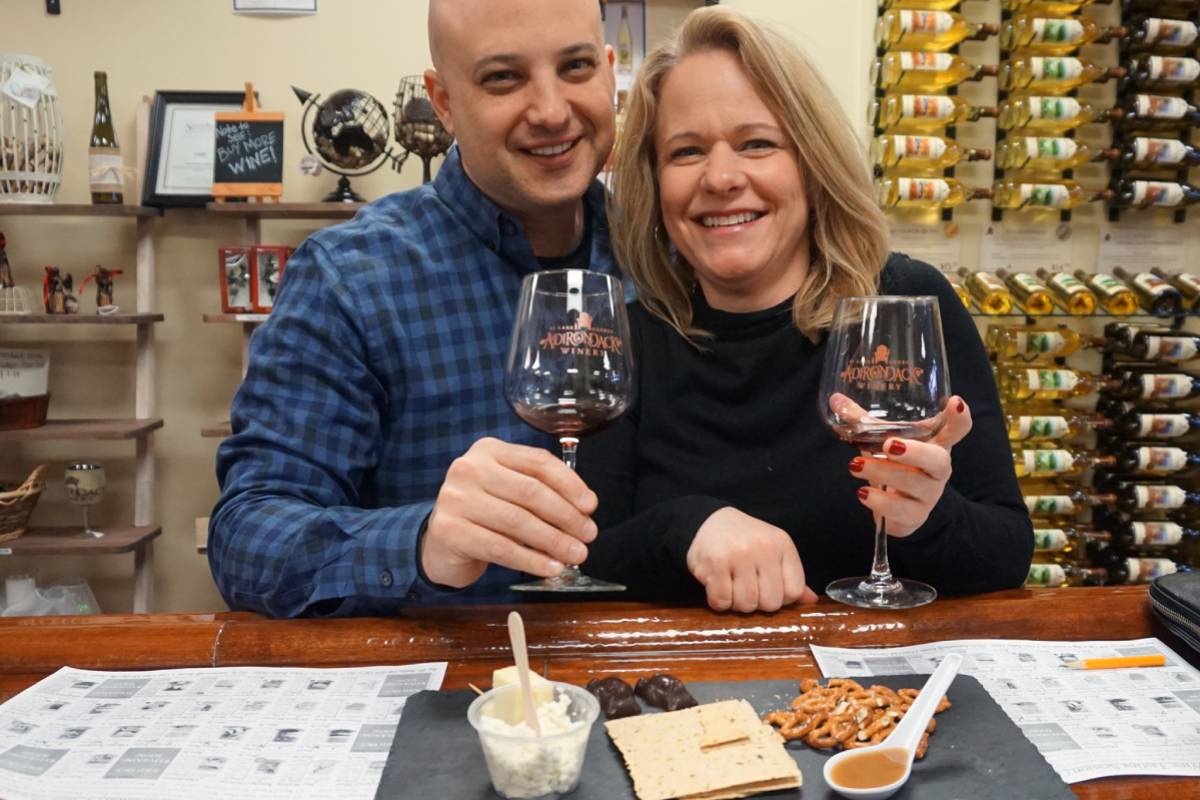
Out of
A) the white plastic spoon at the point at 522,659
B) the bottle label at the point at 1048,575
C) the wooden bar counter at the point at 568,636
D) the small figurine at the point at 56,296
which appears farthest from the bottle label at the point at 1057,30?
the small figurine at the point at 56,296

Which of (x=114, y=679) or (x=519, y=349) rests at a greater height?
(x=519, y=349)

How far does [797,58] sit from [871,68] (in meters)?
2.37

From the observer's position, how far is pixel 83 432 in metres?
3.37

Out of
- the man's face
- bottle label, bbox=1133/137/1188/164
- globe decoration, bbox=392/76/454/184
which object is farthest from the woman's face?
bottle label, bbox=1133/137/1188/164

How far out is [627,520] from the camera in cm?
148

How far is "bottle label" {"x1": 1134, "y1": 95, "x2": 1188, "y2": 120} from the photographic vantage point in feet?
11.2

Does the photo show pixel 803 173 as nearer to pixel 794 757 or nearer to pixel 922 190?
pixel 794 757

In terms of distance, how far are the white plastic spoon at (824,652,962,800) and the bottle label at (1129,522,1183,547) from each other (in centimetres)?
306

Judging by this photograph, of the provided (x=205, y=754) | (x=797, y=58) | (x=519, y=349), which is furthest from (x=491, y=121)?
(x=205, y=754)

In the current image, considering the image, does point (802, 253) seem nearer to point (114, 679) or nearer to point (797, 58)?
point (797, 58)

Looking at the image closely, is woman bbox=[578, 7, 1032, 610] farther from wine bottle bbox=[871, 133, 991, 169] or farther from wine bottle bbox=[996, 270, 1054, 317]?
wine bottle bbox=[996, 270, 1054, 317]

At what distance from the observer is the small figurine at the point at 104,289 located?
356 cm

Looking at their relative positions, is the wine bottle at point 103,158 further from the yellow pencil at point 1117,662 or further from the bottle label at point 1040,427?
the yellow pencil at point 1117,662

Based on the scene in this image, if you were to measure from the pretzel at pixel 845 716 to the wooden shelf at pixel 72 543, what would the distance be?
3088 mm
